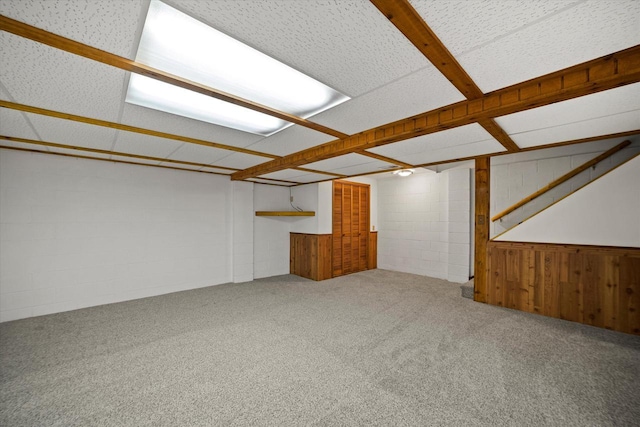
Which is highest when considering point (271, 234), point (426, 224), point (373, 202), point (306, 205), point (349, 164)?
point (349, 164)

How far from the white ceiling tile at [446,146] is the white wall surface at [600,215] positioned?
1.12 m

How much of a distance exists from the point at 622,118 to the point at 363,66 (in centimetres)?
240

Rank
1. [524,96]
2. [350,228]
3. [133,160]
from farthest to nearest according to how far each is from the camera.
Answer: [350,228] → [133,160] → [524,96]

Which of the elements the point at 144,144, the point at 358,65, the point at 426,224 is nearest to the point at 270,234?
the point at 144,144

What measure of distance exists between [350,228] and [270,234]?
1.84 meters

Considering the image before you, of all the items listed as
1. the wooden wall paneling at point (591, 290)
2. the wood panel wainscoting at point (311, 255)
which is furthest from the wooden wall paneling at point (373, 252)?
the wooden wall paneling at point (591, 290)

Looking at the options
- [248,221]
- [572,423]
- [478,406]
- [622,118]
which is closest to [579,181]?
[622,118]

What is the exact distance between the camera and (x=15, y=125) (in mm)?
2311

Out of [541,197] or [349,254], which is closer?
[541,197]

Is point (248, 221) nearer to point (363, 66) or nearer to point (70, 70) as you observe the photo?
point (70, 70)

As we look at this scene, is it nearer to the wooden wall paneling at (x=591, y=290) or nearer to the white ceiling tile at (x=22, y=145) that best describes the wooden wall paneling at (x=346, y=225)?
the wooden wall paneling at (x=591, y=290)

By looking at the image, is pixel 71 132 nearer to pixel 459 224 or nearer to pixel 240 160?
pixel 240 160

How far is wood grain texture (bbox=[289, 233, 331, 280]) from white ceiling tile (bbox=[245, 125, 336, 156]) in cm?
255

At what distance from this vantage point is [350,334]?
2.75 meters
